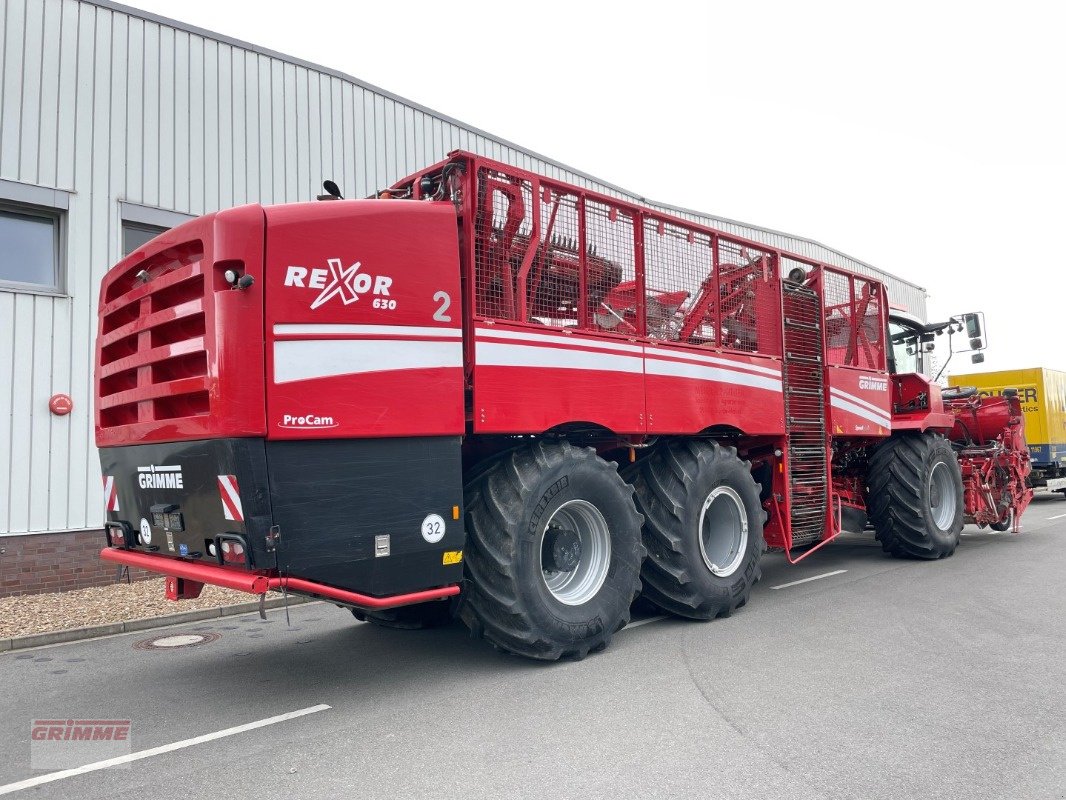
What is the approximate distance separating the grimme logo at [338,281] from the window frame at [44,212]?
6.27m

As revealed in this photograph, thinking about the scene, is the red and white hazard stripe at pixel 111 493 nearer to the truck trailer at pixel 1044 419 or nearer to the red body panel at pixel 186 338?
the red body panel at pixel 186 338

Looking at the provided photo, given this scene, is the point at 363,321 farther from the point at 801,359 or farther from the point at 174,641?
the point at 801,359

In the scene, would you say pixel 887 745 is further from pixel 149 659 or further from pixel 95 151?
pixel 95 151

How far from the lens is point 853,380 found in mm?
8766

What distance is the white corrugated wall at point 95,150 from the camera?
866 cm

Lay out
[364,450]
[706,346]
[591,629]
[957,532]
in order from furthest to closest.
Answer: [957,532], [706,346], [591,629], [364,450]

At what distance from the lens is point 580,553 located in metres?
5.67

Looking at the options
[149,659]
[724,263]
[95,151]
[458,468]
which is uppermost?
[95,151]

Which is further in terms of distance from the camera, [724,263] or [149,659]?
[724,263]

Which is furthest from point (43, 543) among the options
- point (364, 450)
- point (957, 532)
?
point (957, 532)

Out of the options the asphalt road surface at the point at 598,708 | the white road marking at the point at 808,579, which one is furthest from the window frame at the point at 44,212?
the white road marking at the point at 808,579

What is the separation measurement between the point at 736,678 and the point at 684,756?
1.34 metres

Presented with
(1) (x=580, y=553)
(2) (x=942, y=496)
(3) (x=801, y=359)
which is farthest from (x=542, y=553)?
(2) (x=942, y=496)

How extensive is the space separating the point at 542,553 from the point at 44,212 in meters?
7.53
